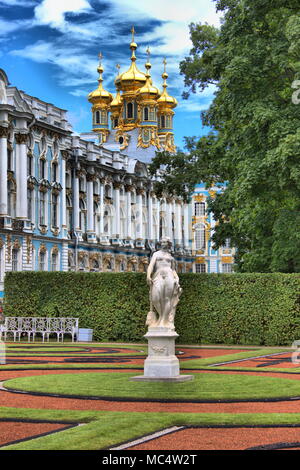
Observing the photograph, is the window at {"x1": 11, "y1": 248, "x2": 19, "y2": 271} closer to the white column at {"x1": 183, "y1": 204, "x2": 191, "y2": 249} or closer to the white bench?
the white bench

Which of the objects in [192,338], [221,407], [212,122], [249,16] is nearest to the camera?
[221,407]

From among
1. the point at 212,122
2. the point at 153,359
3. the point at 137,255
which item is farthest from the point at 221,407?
the point at 137,255

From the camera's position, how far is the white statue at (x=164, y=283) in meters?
16.1

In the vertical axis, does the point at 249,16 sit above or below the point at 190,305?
above

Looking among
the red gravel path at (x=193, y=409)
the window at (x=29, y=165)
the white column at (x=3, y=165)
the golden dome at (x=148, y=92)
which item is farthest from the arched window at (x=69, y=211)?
the red gravel path at (x=193, y=409)

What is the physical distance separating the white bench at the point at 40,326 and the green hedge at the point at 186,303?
74 cm

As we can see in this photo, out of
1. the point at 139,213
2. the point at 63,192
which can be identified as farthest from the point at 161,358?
the point at 139,213

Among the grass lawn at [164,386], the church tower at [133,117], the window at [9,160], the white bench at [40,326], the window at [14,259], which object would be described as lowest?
the grass lawn at [164,386]

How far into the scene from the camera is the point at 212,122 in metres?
36.1

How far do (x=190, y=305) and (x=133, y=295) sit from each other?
2397mm

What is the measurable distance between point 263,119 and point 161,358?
1343 centimetres

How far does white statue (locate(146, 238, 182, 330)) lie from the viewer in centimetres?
1608

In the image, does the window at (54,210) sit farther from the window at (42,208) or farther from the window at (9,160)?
the window at (9,160)
